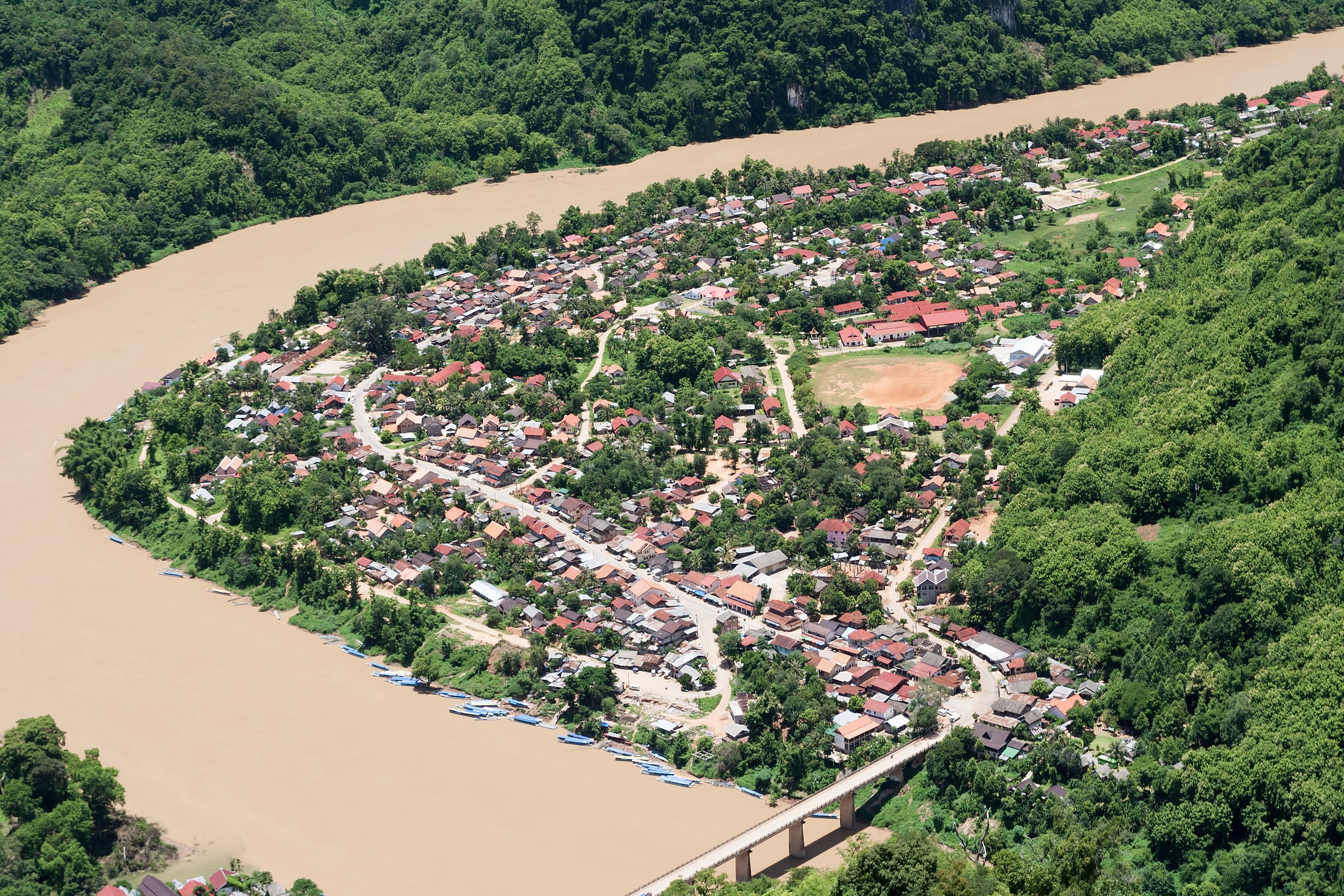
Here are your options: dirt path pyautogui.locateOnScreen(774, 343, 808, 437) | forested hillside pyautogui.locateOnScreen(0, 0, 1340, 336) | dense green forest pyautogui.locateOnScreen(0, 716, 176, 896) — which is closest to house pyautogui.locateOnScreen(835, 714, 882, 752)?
dense green forest pyautogui.locateOnScreen(0, 716, 176, 896)

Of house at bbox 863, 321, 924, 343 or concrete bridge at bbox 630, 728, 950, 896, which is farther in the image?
house at bbox 863, 321, 924, 343

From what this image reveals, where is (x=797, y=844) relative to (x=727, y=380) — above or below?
below

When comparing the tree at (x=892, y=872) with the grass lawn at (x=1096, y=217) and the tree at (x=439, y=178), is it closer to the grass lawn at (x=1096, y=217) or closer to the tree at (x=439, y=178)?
the grass lawn at (x=1096, y=217)

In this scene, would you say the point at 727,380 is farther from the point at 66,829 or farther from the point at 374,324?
the point at 66,829

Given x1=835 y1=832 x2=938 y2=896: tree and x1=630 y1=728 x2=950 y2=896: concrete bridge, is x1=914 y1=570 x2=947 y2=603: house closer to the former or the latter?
x1=630 y1=728 x2=950 y2=896: concrete bridge

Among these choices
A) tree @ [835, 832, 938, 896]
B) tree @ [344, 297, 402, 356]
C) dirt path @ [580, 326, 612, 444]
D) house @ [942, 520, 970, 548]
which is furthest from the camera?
tree @ [344, 297, 402, 356]

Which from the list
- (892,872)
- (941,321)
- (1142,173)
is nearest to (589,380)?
(941,321)

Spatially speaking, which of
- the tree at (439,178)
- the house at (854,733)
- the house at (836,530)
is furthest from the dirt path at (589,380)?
the tree at (439,178)
